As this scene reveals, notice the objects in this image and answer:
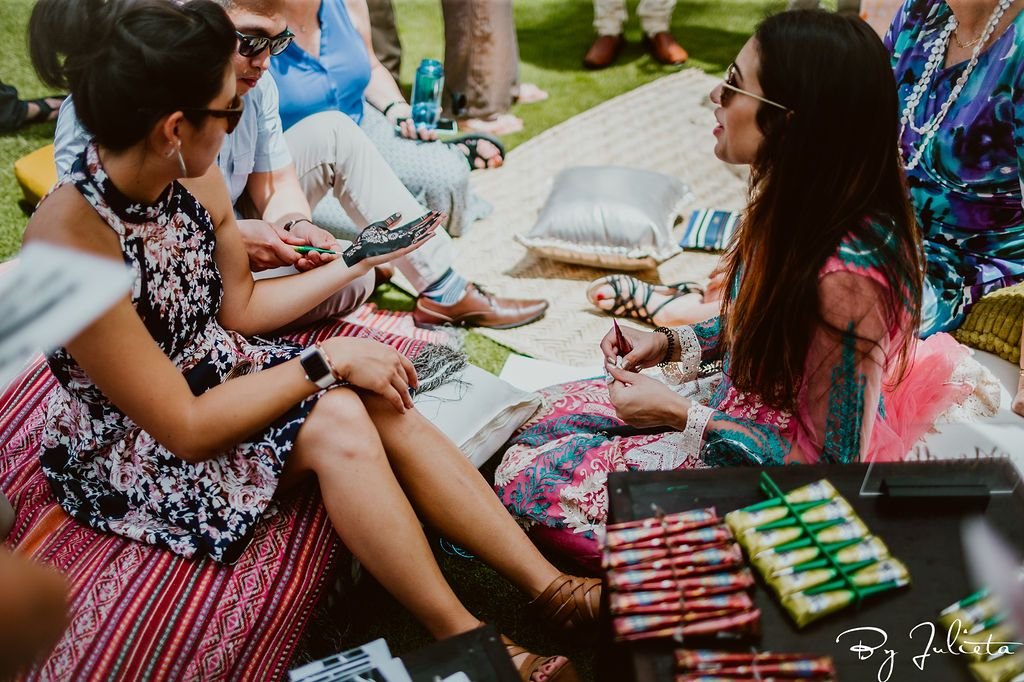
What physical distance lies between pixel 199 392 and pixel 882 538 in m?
1.33

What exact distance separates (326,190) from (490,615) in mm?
1712

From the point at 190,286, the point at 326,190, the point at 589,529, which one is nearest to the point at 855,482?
the point at 589,529

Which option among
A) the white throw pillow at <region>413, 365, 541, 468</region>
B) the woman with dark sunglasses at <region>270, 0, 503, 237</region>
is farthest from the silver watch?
the woman with dark sunglasses at <region>270, 0, 503, 237</region>

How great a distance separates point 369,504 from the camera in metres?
1.71

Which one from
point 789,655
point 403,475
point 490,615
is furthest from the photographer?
point 490,615

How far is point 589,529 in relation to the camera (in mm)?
1982

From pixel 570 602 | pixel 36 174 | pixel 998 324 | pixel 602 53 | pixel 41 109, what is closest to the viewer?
pixel 570 602

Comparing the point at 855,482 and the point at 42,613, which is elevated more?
the point at 42,613

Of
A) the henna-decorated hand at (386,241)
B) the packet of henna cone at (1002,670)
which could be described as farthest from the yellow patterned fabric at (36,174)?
the packet of henna cone at (1002,670)

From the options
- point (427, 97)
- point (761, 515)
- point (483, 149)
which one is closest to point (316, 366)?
point (761, 515)

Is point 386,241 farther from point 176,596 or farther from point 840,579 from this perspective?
point 840,579

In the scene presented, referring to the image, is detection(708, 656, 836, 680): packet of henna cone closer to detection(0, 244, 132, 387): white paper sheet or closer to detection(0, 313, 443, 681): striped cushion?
detection(0, 313, 443, 681): striped cushion

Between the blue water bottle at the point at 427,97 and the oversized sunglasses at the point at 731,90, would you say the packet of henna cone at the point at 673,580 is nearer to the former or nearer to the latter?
the oversized sunglasses at the point at 731,90

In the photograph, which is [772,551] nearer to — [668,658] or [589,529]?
[668,658]
